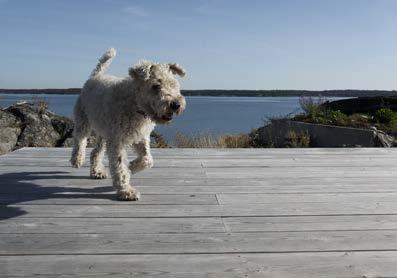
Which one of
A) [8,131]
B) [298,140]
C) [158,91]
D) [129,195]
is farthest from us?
[298,140]

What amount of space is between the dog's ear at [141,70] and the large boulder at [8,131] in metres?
4.60

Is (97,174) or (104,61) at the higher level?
(104,61)

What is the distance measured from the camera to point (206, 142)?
36.4 ft

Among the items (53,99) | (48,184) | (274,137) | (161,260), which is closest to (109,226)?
(161,260)

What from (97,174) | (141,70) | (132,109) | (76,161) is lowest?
(97,174)

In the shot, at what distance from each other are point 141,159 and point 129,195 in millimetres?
685

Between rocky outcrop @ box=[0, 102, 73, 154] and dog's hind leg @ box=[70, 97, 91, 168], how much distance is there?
10.5 ft

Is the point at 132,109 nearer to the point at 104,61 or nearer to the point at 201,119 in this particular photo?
the point at 104,61

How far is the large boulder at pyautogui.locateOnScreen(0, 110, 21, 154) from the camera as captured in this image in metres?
8.30

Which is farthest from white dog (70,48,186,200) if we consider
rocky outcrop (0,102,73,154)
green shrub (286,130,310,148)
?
green shrub (286,130,310,148)

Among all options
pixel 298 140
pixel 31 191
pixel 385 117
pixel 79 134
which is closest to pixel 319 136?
pixel 298 140

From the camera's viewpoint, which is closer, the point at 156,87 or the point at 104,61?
the point at 156,87

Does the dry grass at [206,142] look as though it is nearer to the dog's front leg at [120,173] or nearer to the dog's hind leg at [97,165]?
the dog's hind leg at [97,165]

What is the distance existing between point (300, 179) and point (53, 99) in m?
7.09
